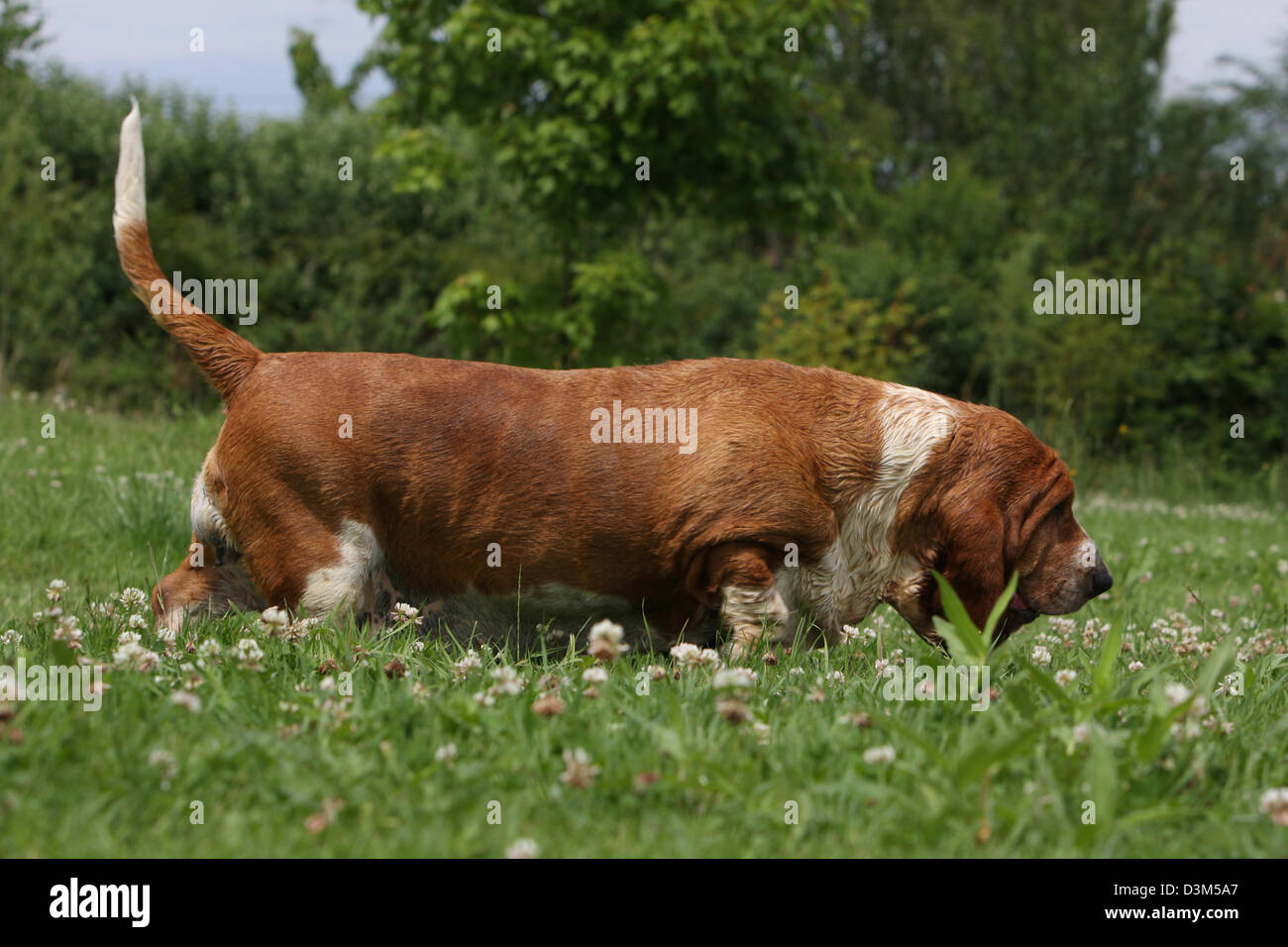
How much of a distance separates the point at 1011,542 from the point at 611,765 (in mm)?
1956

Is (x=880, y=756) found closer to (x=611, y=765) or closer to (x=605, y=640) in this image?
(x=611, y=765)

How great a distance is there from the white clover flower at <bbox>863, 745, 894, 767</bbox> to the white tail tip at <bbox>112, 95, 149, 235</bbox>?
113 inches

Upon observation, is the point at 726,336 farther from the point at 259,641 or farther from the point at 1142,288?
the point at 259,641

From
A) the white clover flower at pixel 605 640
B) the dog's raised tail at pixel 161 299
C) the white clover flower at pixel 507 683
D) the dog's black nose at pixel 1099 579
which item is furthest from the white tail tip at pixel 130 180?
the dog's black nose at pixel 1099 579

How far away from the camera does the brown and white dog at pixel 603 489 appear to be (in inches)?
144

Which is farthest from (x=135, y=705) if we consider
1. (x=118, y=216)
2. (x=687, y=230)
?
(x=687, y=230)

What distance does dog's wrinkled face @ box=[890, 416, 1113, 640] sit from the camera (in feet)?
12.7

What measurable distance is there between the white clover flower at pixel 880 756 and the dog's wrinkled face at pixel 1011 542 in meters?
1.45

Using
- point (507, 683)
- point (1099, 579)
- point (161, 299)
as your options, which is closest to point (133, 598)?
point (161, 299)

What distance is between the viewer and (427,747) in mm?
2625

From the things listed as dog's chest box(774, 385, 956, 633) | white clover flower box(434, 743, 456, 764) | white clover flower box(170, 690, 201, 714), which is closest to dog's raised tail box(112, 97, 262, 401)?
white clover flower box(170, 690, 201, 714)

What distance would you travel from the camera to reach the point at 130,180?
387 centimetres

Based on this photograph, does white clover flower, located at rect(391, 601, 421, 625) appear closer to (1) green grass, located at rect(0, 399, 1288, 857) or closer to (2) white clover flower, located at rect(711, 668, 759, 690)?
(1) green grass, located at rect(0, 399, 1288, 857)
